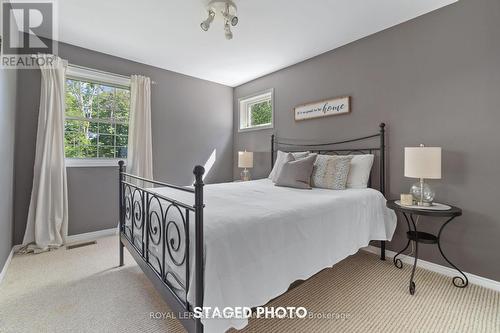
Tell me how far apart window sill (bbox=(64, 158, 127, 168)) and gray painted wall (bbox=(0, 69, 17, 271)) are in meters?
0.55

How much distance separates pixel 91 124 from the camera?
3223 millimetres

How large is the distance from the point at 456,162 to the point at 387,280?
1.27 metres

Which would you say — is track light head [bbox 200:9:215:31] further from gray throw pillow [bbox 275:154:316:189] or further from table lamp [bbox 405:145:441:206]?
table lamp [bbox 405:145:441:206]

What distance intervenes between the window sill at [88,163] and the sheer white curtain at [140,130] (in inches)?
9.3

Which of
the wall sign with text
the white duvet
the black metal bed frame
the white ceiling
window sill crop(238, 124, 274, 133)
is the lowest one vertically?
the white duvet

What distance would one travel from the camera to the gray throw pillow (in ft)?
8.27

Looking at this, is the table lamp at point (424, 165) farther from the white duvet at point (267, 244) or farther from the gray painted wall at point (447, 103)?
the white duvet at point (267, 244)

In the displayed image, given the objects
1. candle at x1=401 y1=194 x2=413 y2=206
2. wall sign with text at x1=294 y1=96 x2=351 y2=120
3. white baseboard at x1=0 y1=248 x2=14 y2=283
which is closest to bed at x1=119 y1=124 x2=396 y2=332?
candle at x1=401 y1=194 x2=413 y2=206

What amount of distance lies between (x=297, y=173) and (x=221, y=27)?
1874 mm

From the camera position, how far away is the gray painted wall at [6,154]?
6.65 ft

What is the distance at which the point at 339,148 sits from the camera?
298 cm

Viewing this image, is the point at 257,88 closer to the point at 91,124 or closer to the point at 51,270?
the point at 91,124

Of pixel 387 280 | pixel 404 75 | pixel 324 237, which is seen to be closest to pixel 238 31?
pixel 404 75

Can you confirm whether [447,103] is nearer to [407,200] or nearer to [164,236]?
[407,200]
